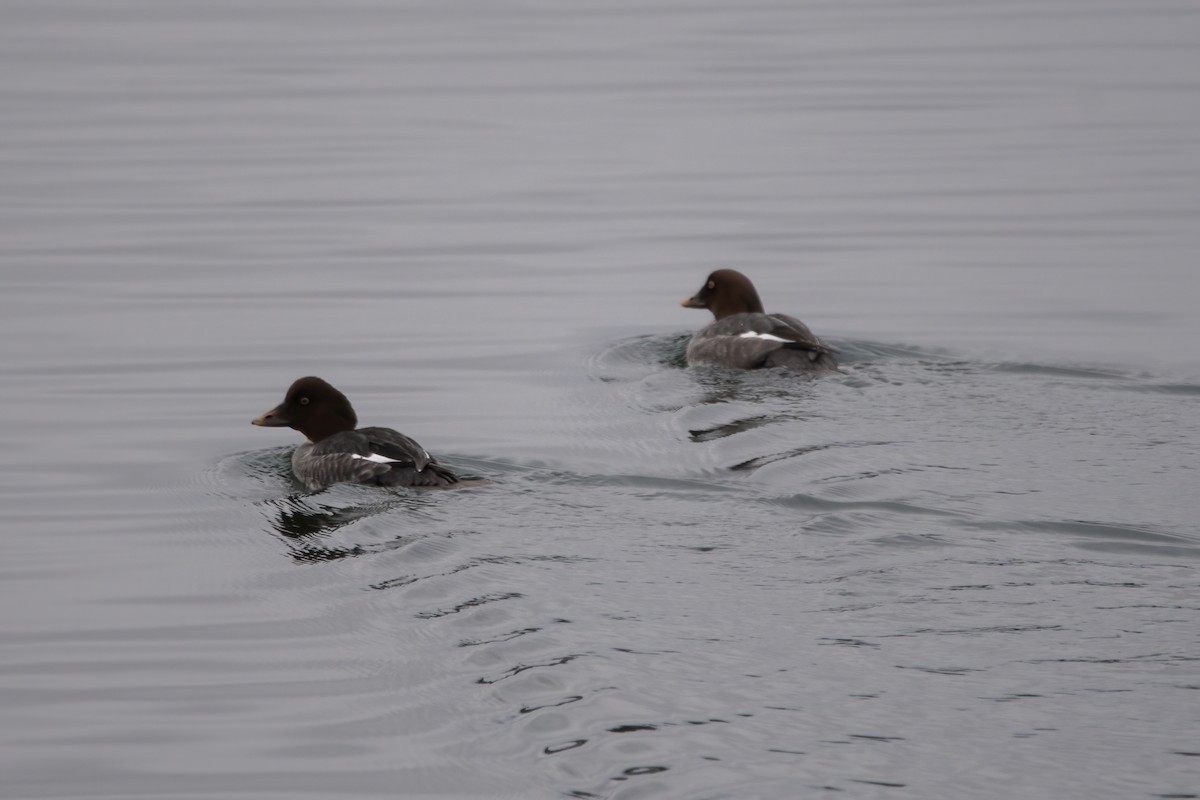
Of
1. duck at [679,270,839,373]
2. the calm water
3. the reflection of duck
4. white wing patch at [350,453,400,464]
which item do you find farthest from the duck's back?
the reflection of duck

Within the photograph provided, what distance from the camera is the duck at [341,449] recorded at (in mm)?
11047

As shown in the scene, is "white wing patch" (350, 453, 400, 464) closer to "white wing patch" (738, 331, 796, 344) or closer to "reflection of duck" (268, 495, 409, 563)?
"reflection of duck" (268, 495, 409, 563)

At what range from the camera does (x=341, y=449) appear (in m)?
11.5

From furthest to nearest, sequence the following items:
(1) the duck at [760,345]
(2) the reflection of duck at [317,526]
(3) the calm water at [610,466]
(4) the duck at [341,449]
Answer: (1) the duck at [760,345] < (4) the duck at [341,449] < (2) the reflection of duck at [317,526] < (3) the calm water at [610,466]

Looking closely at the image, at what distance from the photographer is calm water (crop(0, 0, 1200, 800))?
7.32 m

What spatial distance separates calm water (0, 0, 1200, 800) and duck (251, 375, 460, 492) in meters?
0.16

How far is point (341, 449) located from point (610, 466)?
1635mm

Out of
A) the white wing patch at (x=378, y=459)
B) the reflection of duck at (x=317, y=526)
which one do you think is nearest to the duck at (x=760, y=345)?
the white wing patch at (x=378, y=459)

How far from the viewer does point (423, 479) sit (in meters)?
11.0

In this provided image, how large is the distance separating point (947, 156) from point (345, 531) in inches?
653

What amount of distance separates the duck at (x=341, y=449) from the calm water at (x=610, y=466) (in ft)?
0.54

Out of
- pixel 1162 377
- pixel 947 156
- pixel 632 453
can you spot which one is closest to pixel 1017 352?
pixel 1162 377

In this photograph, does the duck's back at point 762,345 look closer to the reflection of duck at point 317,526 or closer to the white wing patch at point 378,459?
the white wing patch at point 378,459

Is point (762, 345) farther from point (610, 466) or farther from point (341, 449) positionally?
point (341, 449)
